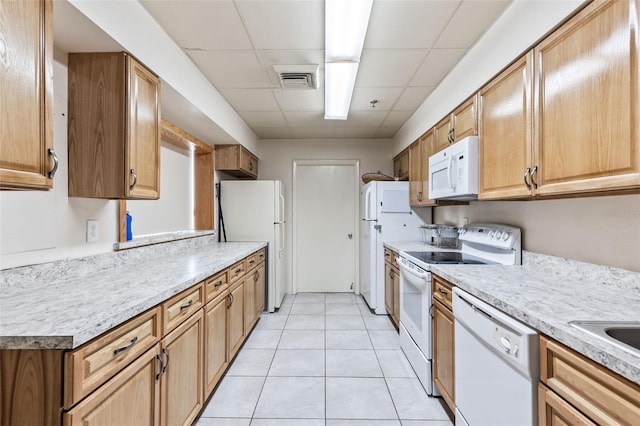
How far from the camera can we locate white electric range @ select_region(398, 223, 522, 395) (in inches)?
79.6

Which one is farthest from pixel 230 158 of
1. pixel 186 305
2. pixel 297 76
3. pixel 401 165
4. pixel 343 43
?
pixel 186 305

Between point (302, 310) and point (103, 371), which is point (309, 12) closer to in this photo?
point (103, 371)

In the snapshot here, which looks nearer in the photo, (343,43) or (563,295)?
(563,295)

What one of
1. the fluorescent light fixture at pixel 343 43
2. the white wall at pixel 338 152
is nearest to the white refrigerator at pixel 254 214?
the white wall at pixel 338 152

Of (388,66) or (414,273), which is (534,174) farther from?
(388,66)

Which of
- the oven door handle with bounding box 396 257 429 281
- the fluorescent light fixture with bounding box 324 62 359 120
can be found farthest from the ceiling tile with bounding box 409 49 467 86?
the oven door handle with bounding box 396 257 429 281

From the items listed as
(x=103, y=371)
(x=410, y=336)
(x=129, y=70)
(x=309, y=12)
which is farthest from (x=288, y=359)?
(x=309, y=12)

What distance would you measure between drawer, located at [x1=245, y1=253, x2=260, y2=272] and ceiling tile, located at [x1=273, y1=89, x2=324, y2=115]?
1566 mm

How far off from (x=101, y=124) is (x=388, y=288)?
290 cm

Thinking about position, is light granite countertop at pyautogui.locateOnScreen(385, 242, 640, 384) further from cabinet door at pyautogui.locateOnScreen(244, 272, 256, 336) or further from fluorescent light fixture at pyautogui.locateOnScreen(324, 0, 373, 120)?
cabinet door at pyautogui.locateOnScreen(244, 272, 256, 336)

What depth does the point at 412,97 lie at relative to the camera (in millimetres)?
2930

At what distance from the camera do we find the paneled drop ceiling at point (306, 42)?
1.65 m

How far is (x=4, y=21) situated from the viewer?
0.92 m

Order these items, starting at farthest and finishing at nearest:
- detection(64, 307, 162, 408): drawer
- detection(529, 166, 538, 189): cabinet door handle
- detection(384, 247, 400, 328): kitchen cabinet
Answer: detection(384, 247, 400, 328): kitchen cabinet
detection(529, 166, 538, 189): cabinet door handle
detection(64, 307, 162, 408): drawer
